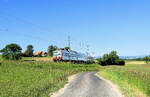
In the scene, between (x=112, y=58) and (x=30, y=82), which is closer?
(x=30, y=82)

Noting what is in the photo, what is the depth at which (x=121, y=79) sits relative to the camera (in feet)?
83.4

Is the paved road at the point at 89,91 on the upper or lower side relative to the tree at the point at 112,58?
lower

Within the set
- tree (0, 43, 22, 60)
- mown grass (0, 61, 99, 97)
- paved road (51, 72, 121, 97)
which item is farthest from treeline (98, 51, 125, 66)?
paved road (51, 72, 121, 97)

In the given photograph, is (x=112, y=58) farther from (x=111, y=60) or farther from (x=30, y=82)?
(x=30, y=82)

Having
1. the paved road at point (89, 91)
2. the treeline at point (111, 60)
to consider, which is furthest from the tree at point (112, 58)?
the paved road at point (89, 91)

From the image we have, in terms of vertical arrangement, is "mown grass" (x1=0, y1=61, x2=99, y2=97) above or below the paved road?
above

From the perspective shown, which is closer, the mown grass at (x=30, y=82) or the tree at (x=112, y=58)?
the mown grass at (x=30, y=82)

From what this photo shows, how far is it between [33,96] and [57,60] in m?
45.4

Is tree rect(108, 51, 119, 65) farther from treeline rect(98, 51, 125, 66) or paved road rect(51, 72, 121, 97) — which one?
paved road rect(51, 72, 121, 97)

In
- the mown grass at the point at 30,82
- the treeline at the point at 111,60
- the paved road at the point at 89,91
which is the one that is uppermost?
the treeline at the point at 111,60

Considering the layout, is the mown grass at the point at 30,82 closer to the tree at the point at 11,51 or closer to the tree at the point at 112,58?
the tree at the point at 11,51

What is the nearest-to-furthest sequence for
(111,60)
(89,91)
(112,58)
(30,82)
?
(89,91) → (30,82) → (111,60) → (112,58)

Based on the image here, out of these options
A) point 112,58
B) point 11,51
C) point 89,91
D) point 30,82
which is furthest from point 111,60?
point 89,91

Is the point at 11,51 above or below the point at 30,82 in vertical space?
above
